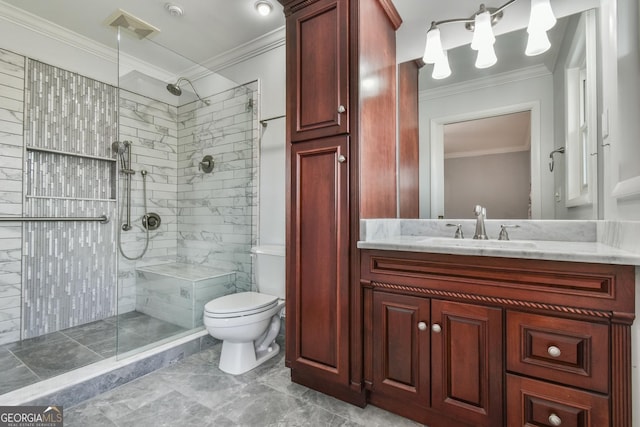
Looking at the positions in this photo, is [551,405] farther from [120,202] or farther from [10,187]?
[10,187]

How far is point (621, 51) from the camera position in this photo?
115 centimetres

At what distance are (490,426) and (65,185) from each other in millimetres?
3264

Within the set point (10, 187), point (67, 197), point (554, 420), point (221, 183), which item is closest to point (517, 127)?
point (554, 420)

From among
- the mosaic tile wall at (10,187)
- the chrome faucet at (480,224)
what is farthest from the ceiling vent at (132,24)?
the chrome faucet at (480,224)

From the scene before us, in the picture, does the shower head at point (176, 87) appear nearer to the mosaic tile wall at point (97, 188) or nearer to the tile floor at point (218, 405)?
the mosaic tile wall at point (97, 188)

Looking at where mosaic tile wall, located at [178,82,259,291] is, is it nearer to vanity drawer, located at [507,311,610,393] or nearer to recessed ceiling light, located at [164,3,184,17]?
recessed ceiling light, located at [164,3,184,17]

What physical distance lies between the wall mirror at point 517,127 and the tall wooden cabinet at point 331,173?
375mm

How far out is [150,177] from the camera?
2.66 metres

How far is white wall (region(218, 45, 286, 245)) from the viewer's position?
2.40 m

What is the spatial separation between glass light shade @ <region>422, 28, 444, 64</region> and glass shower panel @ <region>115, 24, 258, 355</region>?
4.73ft

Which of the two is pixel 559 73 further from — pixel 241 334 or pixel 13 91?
pixel 13 91

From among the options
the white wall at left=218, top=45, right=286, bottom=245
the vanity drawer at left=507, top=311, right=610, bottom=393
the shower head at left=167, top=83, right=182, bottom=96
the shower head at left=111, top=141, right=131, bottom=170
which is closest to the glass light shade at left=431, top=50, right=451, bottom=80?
the white wall at left=218, top=45, right=286, bottom=245

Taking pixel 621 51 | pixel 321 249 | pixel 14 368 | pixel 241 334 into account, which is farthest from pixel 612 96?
pixel 14 368

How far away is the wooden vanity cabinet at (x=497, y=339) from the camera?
3.13 feet
